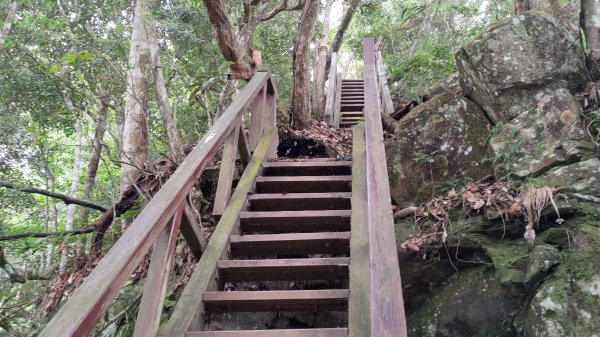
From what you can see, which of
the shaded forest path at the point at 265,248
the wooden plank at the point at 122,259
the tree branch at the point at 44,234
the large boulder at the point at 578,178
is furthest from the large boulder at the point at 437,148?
the tree branch at the point at 44,234

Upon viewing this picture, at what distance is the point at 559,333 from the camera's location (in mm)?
2324

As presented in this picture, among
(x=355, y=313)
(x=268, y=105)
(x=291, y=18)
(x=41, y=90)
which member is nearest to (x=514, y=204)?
(x=355, y=313)

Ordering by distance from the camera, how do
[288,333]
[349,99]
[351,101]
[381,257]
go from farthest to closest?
[349,99]
[351,101]
[288,333]
[381,257]

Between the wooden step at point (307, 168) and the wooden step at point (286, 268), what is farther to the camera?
the wooden step at point (307, 168)

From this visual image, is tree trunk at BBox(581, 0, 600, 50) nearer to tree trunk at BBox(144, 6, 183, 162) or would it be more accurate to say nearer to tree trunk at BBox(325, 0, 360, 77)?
tree trunk at BBox(144, 6, 183, 162)

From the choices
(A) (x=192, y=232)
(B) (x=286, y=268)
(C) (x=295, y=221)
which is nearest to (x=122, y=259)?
(A) (x=192, y=232)

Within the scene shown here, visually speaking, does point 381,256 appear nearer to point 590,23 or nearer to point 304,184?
point 304,184

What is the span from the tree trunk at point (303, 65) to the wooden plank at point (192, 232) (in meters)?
3.88

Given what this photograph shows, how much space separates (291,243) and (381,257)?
1.44 meters

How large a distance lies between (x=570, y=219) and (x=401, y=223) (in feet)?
4.35

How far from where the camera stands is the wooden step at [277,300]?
2508mm

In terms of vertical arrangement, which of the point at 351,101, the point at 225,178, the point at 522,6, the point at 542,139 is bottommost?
the point at 225,178

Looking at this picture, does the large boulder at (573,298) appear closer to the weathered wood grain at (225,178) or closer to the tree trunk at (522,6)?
the weathered wood grain at (225,178)

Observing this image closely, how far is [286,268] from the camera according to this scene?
111 inches
